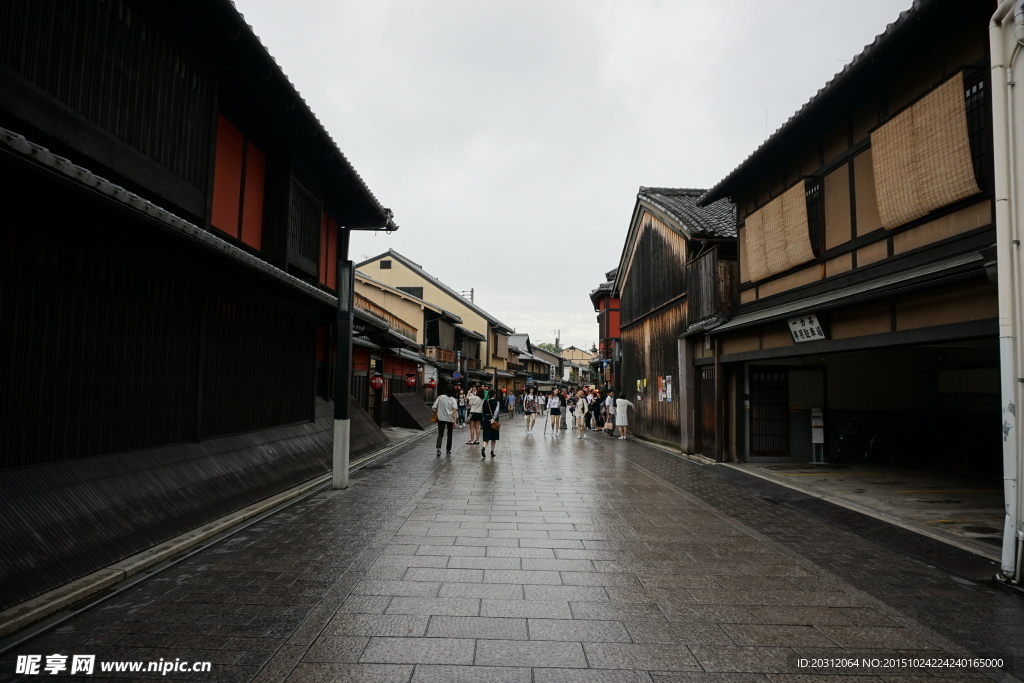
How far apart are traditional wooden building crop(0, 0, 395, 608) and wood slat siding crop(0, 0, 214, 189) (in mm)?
22

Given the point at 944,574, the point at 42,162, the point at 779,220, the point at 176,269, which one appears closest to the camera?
the point at 42,162

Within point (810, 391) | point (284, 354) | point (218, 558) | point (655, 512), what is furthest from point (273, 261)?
point (810, 391)

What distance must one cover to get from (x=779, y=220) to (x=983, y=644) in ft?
32.6

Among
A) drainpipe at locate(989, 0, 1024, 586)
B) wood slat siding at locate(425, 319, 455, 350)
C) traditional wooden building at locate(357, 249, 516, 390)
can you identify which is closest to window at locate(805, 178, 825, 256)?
drainpipe at locate(989, 0, 1024, 586)

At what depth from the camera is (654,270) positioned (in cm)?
2258

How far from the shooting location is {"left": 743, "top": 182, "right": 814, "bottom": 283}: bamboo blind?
1183cm

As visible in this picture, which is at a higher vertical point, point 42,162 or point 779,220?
point 779,220

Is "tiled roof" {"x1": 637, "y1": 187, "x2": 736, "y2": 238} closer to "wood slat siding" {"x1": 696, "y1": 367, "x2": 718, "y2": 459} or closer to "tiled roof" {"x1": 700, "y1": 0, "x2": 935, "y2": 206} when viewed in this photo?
"tiled roof" {"x1": 700, "y1": 0, "x2": 935, "y2": 206}

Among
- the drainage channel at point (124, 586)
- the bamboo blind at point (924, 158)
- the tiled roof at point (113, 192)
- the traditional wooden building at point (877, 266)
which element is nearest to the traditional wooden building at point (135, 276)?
the tiled roof at point (113, 192)

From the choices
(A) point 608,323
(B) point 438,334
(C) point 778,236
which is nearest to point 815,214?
(C) point 778,236

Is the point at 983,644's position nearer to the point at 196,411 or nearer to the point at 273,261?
the point at 196,411

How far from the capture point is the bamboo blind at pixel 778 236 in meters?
11.8

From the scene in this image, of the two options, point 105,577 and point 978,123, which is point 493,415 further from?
point 978,123

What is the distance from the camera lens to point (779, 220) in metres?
12.7
